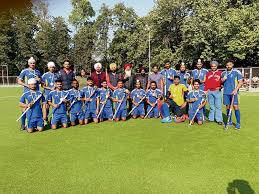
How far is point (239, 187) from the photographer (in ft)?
15.2

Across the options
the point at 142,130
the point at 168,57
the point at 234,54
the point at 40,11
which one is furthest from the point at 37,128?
the point at 40,11

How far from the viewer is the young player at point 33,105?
335 inches

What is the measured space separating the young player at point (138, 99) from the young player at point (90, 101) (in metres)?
1.28

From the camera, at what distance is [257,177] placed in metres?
4.98

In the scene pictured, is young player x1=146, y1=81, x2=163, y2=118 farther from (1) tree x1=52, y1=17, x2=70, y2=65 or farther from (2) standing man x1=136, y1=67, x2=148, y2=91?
(1) tree x1=52, y1=17, x2=70, y2=65

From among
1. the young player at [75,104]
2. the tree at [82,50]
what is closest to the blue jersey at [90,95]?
the young player at [75,104]

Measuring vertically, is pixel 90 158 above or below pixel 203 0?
below

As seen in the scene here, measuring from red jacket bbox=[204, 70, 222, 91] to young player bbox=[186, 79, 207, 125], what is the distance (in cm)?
27

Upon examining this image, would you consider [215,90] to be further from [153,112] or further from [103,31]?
[103,31]

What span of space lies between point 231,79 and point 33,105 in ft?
17.1

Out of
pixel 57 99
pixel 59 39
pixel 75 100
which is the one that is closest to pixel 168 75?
pixel 75 100

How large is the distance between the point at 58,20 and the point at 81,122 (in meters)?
44.8

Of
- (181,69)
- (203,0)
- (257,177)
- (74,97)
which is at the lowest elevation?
(257,177)

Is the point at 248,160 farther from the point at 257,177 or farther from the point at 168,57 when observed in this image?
the point at 168,57
